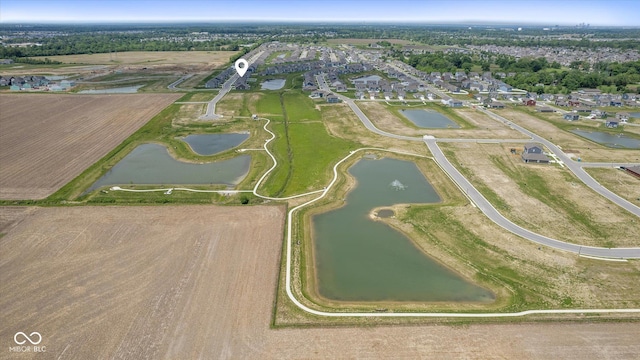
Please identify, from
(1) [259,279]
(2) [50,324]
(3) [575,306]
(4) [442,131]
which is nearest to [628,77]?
(4) [442,131]

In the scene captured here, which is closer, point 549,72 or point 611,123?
point 611,123

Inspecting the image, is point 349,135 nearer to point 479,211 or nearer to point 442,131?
point 442,131

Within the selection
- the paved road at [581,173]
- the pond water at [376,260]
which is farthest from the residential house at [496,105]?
the pond water at [376,260]

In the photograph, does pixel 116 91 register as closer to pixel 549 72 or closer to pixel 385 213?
pixel 385 213

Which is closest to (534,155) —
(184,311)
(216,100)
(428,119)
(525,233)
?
(525,233)

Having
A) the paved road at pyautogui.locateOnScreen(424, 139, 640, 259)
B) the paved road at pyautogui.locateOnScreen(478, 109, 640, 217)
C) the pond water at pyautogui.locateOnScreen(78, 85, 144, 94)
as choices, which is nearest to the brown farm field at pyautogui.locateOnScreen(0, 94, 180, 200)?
the pond water at pyautogui.locateOnScreen(78, 85, 144, 94)

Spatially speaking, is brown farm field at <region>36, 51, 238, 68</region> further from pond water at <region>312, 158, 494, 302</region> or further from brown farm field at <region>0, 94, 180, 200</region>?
pond water at <region>312, 158, 494, 302</region>
